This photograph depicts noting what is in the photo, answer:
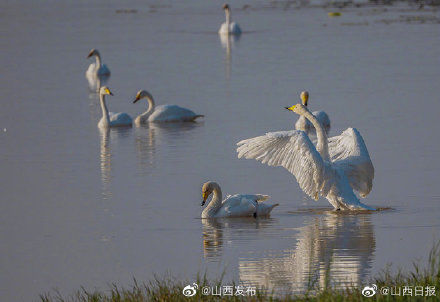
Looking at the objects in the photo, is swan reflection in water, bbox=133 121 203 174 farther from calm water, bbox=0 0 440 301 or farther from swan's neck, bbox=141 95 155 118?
swan's neck, bbox=141 95 155 118

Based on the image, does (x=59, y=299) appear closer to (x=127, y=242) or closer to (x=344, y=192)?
(x=127, y=242)

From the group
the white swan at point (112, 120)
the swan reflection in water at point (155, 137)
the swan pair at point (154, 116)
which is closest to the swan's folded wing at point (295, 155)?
the swan reflection in water at point (155, 137)

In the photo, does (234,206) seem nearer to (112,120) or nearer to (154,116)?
(112,120)

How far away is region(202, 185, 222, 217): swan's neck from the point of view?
11.4 metres

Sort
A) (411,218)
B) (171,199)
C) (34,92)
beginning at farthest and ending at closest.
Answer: (34,92) < (171,199) < (411,218)

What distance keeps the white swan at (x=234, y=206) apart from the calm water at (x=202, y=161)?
130mm

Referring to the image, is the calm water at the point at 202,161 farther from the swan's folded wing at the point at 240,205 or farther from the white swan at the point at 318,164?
the white swan at the point at 318,164

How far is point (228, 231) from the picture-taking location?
1084 cm

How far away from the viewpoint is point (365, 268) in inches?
351

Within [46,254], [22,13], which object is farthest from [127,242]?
[22,13]

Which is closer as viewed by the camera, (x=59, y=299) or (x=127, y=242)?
(x=59, y=299)

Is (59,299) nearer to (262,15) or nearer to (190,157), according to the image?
(190,157)

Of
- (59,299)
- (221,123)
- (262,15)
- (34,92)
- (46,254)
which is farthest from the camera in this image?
(262,15)

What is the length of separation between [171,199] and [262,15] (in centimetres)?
3355
